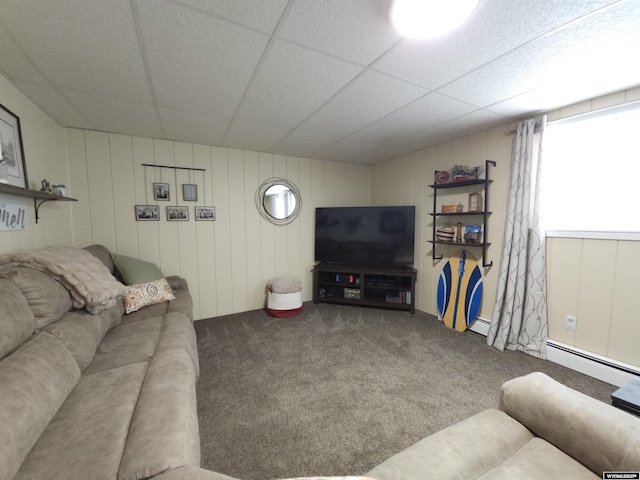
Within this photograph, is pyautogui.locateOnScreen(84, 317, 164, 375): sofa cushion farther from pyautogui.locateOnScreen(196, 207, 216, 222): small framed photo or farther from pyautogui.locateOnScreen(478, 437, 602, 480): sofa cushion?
pyautogui.locateOnScreen(478, 437, 602, 480): sofa cushion

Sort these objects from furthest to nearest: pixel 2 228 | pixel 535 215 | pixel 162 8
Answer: pixel 535 215 < pixel 2 228 < pixel 162 8

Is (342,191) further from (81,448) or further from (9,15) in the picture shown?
(81,448)

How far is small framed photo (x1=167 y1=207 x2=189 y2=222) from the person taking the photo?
2962 mm

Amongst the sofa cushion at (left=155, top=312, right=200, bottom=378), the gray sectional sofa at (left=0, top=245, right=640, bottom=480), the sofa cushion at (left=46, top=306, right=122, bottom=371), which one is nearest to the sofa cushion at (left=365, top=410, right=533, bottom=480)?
the gray sectional sofa at (left=0, top=245, right=640, bottom=480)

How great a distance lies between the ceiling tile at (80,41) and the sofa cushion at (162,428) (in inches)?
67.9

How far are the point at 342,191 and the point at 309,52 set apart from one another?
107 inches

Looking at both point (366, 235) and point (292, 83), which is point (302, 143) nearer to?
point (292, 83)

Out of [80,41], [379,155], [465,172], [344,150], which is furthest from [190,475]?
[379,155]

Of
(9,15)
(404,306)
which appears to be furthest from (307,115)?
(404,306)

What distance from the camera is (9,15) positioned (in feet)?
3.77

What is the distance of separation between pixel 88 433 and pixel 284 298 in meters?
2.36

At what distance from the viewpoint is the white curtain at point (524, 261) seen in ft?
7.38

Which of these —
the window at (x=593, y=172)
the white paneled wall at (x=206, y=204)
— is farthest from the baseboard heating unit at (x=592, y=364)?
the white paneled wall at (x=206, y=204)

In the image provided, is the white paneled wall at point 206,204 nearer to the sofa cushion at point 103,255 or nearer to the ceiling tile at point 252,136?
the ceiling tile at point 252,136
